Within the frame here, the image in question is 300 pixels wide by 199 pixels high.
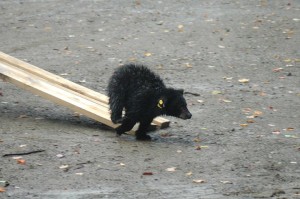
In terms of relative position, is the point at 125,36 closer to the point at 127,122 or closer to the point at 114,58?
the point at 114,58

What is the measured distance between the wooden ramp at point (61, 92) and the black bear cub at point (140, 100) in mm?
356

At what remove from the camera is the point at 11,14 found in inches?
677

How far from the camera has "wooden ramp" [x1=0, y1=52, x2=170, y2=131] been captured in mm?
9188

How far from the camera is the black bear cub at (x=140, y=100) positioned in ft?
28.3

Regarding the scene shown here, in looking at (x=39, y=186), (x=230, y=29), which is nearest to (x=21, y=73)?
(x=39, y=186)

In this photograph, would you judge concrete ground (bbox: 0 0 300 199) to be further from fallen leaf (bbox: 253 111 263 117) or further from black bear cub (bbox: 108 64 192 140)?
black bear cub (bbox: 108 64 192 140)

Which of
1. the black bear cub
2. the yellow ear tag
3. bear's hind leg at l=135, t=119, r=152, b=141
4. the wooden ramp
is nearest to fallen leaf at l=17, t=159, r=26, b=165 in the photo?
the black bear cub

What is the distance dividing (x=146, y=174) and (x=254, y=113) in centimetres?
303

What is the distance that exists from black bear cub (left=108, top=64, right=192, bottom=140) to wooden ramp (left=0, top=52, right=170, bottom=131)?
1.17 ft

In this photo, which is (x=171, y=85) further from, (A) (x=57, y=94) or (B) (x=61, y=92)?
(A) (x=57, y=94)

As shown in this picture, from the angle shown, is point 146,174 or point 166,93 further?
point 166,93

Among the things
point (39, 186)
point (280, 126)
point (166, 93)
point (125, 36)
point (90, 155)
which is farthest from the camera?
point (125, 36)

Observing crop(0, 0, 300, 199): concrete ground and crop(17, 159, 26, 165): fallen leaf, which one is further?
crop(17, 159, 26, 165): fallen leaf

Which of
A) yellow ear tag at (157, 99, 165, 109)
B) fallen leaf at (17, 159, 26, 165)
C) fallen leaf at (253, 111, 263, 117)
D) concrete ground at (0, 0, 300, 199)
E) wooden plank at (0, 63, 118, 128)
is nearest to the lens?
concrete ground at (0, 0, 300, 199)
